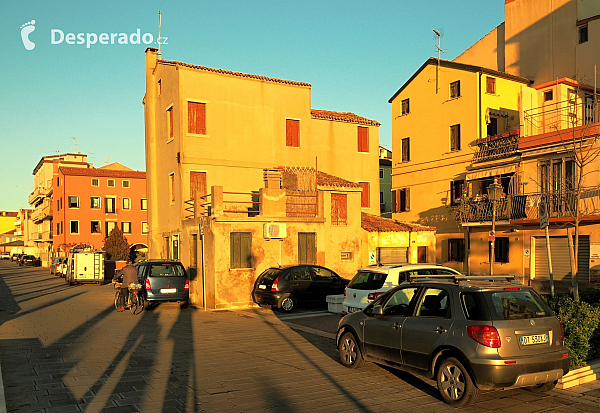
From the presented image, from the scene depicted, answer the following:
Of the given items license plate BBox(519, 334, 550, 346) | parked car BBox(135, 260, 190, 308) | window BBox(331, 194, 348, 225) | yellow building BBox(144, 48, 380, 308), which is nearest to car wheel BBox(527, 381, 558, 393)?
license plate BBox(519, 334, 550, 346)

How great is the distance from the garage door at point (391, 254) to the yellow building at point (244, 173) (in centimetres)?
322

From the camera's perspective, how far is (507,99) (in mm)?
30172

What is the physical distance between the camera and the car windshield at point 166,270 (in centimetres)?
1833

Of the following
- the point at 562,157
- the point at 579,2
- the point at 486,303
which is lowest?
the point at 486,303

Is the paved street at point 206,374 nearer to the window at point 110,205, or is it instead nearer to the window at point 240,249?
the window at point 240,249

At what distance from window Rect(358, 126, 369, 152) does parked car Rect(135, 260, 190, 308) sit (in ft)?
52.1

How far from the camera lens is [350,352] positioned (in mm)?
9398

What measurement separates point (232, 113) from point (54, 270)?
32.0 metres

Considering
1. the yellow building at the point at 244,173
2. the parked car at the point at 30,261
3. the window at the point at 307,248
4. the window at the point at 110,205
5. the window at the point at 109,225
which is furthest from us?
the parked car at the point at 30,261

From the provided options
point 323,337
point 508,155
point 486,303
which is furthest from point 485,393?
point 508,155

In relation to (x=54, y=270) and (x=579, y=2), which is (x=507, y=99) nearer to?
(x=579, y=2)

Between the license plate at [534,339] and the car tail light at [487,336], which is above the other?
the car tail light at [487,336]

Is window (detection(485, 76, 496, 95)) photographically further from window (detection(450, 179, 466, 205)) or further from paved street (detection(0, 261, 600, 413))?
paved street (detection(0, 261, 600, 413))

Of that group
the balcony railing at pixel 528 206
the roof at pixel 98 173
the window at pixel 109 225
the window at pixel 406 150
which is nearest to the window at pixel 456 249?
the balcony railing at pixel 528 206
